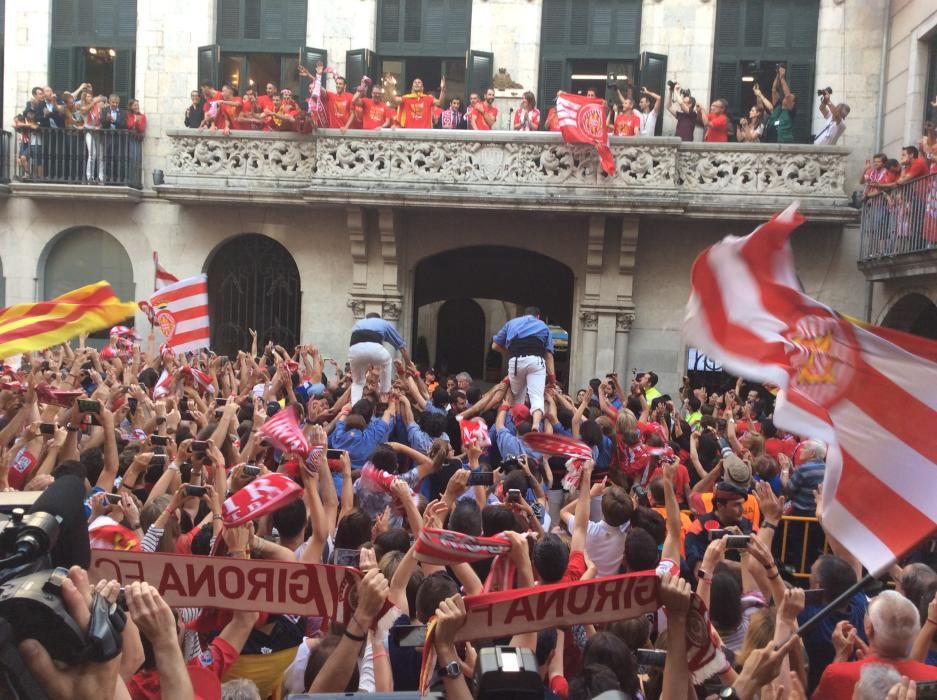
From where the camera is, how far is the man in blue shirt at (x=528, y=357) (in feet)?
33.5

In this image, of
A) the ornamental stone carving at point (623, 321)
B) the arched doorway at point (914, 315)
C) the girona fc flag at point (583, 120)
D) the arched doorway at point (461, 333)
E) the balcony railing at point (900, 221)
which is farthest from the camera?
the arched doorway at point (461, 333)

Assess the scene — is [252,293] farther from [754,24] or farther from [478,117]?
[754,24]

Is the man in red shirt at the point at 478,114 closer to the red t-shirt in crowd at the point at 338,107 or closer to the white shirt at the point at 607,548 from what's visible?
the red t-shirt in crowd at the point at 338,107

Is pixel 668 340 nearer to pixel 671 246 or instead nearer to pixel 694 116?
pixel 671 246

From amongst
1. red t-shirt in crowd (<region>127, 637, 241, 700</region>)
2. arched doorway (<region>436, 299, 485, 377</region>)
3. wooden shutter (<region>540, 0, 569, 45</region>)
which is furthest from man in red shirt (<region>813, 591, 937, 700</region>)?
arched doorway (<region>436, 299, 485, 377</region>)

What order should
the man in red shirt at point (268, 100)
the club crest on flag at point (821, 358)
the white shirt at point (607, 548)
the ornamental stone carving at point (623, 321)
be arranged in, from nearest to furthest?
the club crest on flag at point (821, 358) → the white shirt at point (607, 548) → the man in red shirt at point (268, 100) → the ornamental stone carving at point (623, 321)

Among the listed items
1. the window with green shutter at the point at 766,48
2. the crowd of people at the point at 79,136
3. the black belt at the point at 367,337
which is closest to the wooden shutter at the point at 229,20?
the crowd of people at the point at 79,136

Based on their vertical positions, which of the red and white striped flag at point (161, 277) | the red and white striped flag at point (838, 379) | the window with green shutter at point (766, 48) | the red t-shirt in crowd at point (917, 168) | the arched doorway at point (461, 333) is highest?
the window with green shutter at point (766, 48)

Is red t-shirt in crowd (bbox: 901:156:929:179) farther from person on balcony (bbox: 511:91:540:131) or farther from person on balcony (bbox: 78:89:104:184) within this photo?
person on balcony (bbox: 78:89:104:184)

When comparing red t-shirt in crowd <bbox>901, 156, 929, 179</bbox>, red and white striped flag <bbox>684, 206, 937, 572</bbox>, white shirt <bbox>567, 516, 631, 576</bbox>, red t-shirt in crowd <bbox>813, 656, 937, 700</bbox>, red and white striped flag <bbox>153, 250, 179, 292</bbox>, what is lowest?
white shirt <bbox>567, 516, 631, 576</bbox>

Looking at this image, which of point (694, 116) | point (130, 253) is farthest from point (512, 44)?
point (130, 253)

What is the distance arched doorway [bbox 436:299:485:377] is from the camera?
3042cm

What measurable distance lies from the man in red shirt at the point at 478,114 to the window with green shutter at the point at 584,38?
137cm

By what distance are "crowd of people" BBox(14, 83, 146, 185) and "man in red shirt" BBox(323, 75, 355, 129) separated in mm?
3861
